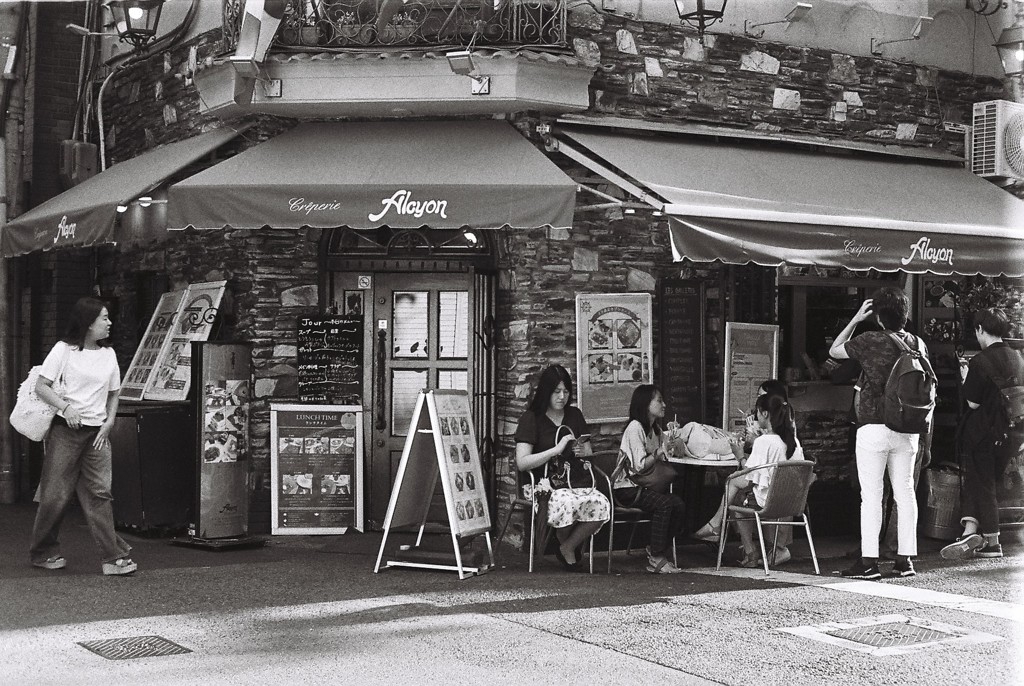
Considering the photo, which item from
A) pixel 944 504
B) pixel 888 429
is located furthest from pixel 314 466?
pixel 944 504

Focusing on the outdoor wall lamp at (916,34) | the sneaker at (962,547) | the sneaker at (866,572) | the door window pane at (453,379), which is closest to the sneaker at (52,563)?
the door window pane at (453,379)

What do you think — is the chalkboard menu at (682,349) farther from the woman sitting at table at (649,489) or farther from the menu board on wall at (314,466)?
the menu board on wall at (314,466)

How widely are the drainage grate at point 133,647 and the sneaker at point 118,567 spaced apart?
1.77m

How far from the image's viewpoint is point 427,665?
573cm

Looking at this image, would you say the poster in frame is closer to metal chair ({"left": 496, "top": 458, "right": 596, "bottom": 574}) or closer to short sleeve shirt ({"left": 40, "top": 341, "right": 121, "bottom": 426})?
metal chair ({"left": 496, "top": 458, "right": 596, "bottom": 574})

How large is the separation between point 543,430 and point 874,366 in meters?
Answer: 2.42

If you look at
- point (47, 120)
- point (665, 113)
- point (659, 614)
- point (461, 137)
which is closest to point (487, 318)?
point (461, 137)

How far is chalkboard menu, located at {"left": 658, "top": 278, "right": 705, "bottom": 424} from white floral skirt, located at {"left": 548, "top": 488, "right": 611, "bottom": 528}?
1.73m

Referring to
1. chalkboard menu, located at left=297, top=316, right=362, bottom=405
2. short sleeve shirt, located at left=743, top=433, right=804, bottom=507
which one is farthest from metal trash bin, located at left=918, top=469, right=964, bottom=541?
chalkboard menu, located at left=297, top=316, right=362, bottom=405

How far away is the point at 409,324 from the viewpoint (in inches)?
398

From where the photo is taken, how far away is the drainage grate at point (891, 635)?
639 centimetres

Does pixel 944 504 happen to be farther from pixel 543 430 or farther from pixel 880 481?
pixel 543 430

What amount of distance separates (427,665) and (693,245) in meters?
3.65

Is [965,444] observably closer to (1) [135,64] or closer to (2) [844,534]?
(2) [844,534]
